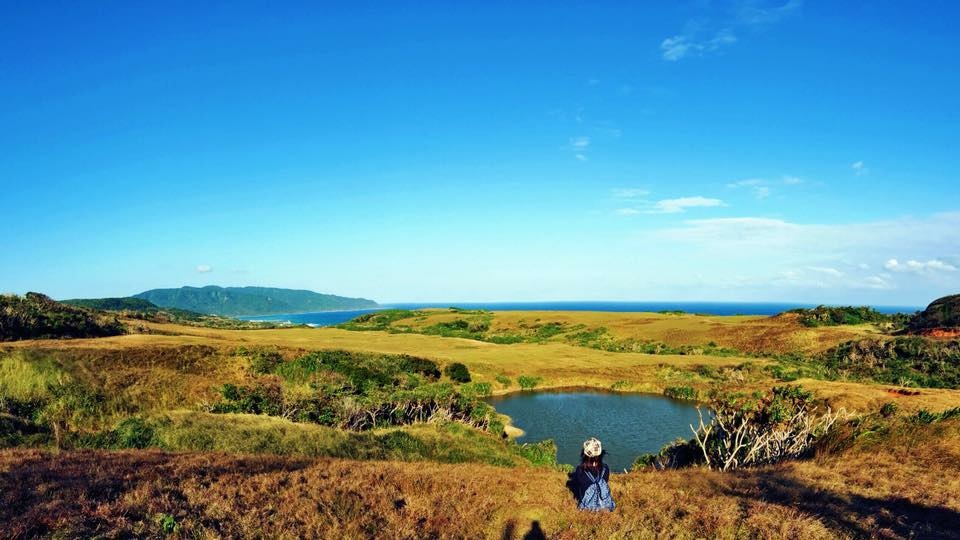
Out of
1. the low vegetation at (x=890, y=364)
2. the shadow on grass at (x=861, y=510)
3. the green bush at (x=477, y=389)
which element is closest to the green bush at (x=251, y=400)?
the green bush at (x=477, y=389)

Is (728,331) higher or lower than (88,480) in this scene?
lower

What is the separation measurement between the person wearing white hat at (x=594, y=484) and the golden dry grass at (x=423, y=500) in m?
0.40

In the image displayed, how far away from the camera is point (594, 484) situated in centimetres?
1105

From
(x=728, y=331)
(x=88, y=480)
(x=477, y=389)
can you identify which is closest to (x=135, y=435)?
(x=88, y=480)

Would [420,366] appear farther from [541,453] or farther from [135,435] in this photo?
[135,435]

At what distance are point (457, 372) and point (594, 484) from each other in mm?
42606

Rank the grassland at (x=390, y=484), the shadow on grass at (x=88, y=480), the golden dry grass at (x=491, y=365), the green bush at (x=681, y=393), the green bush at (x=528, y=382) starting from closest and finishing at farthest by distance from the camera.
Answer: the shadow on grass at (x=88, y=480)
the grassland at (x=390, y=484)
the golden dry grass at (x=491, y=365)
the green bush at (x=681, y=393)
the green bush at (x=528, y=382)

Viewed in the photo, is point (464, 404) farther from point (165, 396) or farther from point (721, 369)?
point (721, 369)

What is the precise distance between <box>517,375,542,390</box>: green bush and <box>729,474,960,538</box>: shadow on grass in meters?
39.9

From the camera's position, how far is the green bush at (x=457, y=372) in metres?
52.2

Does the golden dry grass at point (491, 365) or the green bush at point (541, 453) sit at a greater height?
the golden dry grass at point (491, 365)

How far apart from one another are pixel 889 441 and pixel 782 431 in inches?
143

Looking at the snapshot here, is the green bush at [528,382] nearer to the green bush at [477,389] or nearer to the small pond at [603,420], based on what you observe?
the small pond at [603,420]

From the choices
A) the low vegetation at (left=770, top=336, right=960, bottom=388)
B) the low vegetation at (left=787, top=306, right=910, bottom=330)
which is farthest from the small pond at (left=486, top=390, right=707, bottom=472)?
the low vegetation at (left=787, top=306, right=910, bottom=330)
